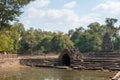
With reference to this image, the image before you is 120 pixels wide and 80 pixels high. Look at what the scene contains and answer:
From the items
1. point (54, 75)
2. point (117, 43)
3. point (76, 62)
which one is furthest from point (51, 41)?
point (54, 75)

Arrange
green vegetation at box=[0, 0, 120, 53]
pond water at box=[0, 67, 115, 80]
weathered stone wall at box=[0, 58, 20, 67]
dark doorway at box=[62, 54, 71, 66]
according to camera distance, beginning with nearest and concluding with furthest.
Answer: pond water at box=[0, 67, 115, 80], weathered stone wall at box=[0, 58, 20, 67], dark doorway at box=[62, 54, 71, 66], green vegetation at box=[0, 0, 120, 53]

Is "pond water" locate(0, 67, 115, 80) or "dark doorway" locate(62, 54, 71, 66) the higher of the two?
"dark doorway" locate(62, 54, 71, 66)

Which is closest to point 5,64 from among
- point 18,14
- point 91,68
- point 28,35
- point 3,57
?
point 3,57

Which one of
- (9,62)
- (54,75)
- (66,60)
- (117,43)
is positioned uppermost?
(117,43)

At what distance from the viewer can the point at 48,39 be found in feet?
369

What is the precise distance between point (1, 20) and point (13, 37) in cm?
6498

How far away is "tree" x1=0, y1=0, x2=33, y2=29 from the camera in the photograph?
27567mm

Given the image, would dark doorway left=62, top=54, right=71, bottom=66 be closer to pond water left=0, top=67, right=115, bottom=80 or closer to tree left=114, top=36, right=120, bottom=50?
pond water left=0, top=67, right=115, bottom=80

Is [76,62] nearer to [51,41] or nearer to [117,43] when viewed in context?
[51,41]

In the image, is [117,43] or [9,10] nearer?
[9,10]

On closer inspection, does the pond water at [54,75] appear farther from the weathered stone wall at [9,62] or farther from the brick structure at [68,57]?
the brick structure at [68,57]

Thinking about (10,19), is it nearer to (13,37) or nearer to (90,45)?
(13,37)

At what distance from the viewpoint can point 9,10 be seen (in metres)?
28.1

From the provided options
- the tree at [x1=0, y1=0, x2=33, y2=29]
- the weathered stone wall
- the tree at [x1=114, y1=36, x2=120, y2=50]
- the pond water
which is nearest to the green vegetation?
the tree at [x1=114, y1=36, x2=120, y2=50]
